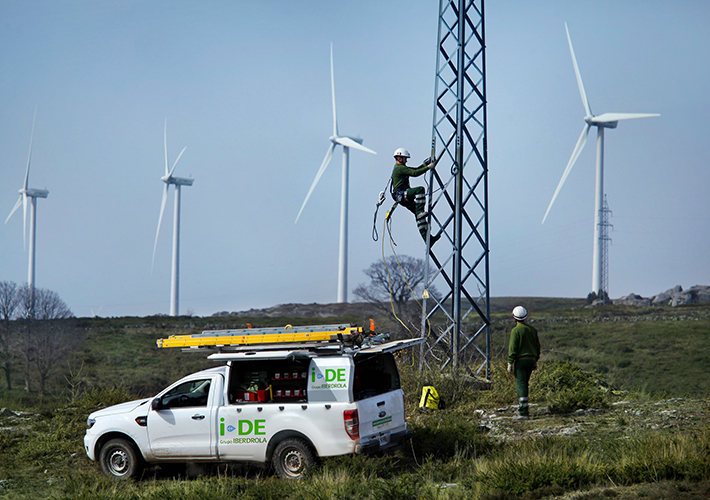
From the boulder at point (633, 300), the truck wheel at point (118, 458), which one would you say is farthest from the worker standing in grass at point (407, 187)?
the boulder at point (633, 300)

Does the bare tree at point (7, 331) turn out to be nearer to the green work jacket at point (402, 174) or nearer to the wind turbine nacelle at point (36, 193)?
the wind turbine nacelle at point (36, 193)

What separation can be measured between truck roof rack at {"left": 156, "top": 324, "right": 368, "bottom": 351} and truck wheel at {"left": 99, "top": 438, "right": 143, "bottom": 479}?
68.8 inches

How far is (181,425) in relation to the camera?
10.5m

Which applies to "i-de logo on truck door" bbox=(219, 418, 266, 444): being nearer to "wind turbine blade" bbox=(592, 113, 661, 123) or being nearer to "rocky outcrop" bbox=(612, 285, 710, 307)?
"wind turbine blade" bbox=(592, 113, 661, 123)

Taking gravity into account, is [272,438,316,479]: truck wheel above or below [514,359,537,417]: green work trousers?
below

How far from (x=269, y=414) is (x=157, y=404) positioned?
6.70 feet

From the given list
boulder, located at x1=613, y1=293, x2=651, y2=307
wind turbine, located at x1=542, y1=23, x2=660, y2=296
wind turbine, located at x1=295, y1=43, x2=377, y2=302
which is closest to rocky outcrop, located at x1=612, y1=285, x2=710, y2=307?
boulder, located at x1=613, y1=293, x2=651, y2=307

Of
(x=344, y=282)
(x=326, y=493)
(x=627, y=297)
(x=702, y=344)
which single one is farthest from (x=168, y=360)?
(x=627, y=297)

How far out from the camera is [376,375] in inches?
425

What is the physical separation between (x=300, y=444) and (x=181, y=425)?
210cm

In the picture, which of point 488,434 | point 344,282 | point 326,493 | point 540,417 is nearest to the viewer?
point 326,493

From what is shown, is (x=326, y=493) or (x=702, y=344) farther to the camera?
(x=702, y=344)

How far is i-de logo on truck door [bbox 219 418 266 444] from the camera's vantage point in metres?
10.0

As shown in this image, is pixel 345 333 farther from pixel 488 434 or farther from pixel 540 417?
pixel 540 417
